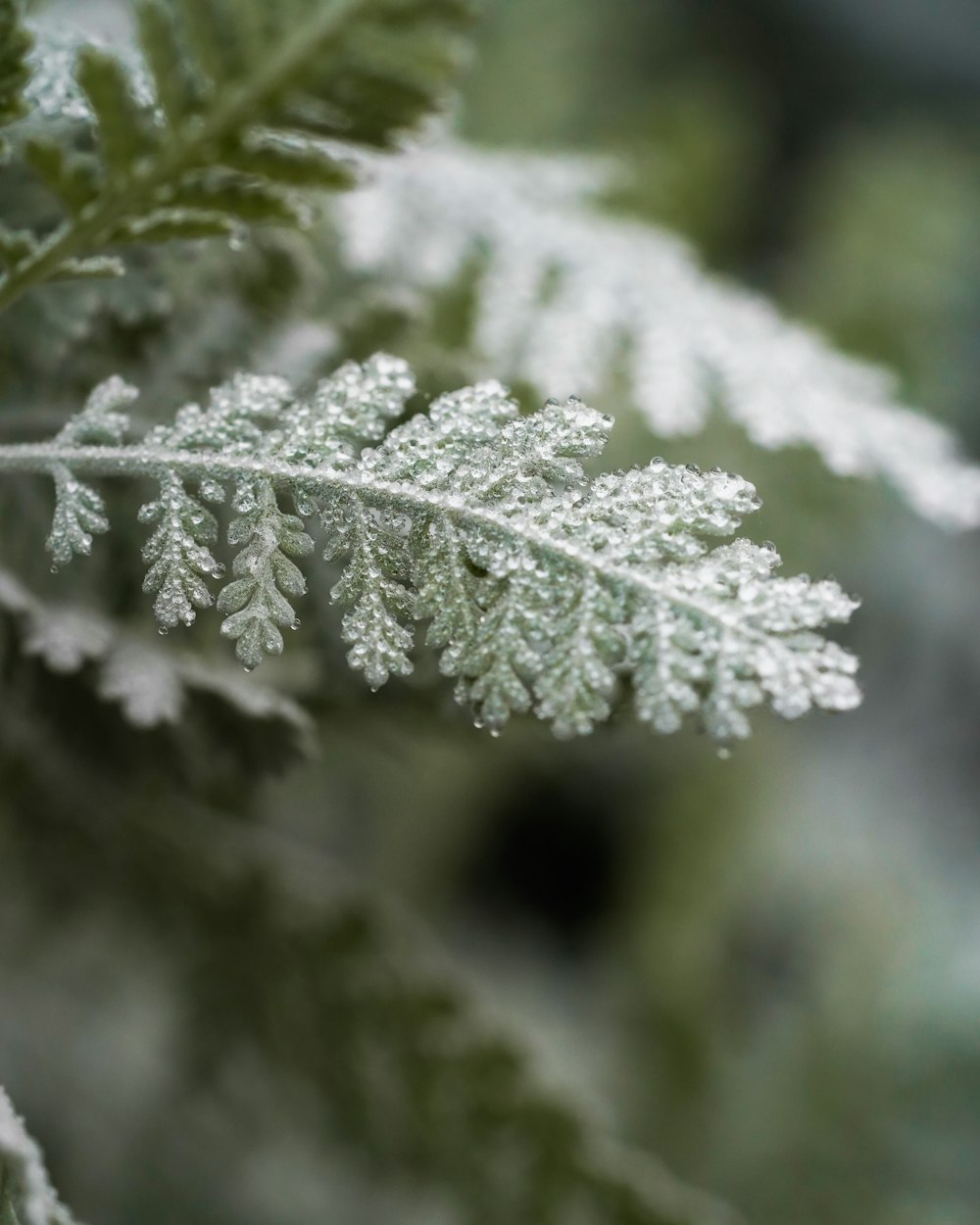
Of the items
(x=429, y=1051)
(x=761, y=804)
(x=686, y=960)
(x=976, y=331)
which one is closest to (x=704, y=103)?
(x=976, y=331)

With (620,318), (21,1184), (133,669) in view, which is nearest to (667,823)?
(620,318)

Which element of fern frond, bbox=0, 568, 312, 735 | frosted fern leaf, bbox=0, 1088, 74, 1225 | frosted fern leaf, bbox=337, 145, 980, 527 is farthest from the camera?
frosted fern leaf, bbox=337, 145, 980, 527

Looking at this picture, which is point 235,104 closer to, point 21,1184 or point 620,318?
point 21,1184

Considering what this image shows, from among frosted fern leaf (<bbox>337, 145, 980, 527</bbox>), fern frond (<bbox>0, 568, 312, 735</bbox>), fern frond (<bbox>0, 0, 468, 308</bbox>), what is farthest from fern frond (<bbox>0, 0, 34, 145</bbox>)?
frosted fern leaf (<bbox>337, 145, 980, 527</bbox>)

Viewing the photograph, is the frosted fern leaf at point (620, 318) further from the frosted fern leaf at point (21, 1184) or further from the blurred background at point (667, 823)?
the frosted fern leaf at point (21, 1184)

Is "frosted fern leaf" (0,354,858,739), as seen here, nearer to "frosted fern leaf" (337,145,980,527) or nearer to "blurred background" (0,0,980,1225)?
"blurred background" (0,0,980,1225)

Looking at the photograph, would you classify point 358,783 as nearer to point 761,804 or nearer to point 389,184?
point 761,804
